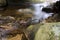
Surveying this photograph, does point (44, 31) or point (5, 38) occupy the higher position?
point (44, 31)

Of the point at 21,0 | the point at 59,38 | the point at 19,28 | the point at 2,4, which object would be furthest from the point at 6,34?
the point at 21,0

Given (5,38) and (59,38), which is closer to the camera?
(59,38)

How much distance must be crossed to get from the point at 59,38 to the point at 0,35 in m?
1.79

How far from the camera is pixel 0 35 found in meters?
3.23

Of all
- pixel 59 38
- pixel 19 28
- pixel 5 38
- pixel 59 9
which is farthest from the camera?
pixel 59 9

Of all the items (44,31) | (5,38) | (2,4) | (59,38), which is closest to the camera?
(59,38)

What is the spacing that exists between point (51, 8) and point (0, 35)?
2867mm

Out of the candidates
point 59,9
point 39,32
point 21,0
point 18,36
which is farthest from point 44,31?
point 21,0

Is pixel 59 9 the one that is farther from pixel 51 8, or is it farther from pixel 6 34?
pixel 6 34

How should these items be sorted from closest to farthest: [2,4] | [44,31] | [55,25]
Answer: [44,31], [55,25], [2,4]

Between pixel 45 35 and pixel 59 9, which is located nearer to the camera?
pixel 45 35

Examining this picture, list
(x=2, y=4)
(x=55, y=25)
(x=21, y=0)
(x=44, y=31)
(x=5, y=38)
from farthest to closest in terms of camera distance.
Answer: (x=21, y=0) → (x=2, y=4) → (x=5, y=38) → (x=55, y=25) → (x=44, y=31)

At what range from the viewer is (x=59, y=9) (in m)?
5.54

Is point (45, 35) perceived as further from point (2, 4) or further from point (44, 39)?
point (2, 4)
